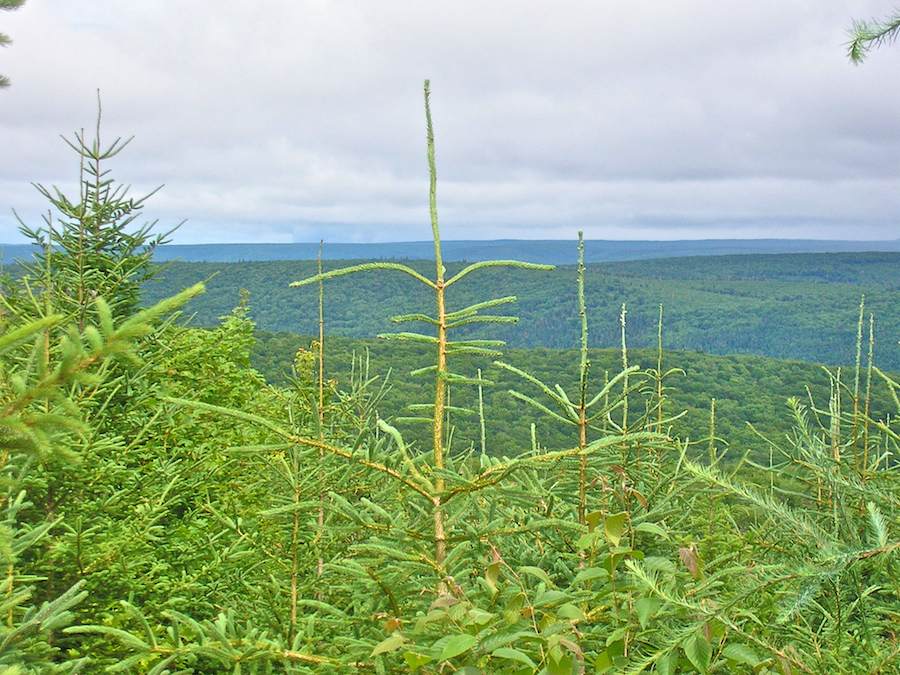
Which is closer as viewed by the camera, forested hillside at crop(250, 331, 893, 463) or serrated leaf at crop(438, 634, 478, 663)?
serrated leaf at crop(438, 634, 478, 663)

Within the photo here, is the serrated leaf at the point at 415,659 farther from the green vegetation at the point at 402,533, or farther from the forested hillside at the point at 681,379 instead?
the forested hillside at the point at 681,379

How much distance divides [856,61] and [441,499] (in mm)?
5114

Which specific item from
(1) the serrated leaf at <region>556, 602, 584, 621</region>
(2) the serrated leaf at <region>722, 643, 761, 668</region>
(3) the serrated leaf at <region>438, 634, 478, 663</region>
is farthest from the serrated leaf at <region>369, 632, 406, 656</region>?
(2) the serrated leaf at <region>722, 643, 761, 668</region>

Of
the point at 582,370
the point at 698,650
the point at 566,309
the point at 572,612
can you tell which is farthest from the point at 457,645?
the point at 566,309

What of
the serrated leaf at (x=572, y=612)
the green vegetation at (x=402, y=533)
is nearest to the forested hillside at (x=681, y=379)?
the green vegetation at (x=402, y=533)

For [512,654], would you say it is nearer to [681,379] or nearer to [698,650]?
[698,650]

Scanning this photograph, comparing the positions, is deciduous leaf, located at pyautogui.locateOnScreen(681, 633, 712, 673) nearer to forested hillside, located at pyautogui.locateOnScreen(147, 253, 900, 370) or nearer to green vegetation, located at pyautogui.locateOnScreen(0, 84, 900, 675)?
green vegetation, located at pyautogui.locateOnScreen(0, 84, 900, 675)

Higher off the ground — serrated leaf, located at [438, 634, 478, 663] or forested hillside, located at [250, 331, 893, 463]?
→ serrated leaf, located at [438, 634, 478, 663]

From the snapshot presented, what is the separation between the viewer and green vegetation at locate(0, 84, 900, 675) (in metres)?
2.01

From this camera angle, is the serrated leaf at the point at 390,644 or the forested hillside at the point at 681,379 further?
the forested hillside at the point at 681,379

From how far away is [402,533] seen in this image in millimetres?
2420

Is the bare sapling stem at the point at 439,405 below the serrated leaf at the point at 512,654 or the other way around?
the other way around

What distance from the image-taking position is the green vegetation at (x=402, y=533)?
2008 mm

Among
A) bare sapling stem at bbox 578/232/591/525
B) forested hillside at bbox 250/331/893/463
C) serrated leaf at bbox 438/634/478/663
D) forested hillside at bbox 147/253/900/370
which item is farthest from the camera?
forested hillside at bbox 147/253/900/370
